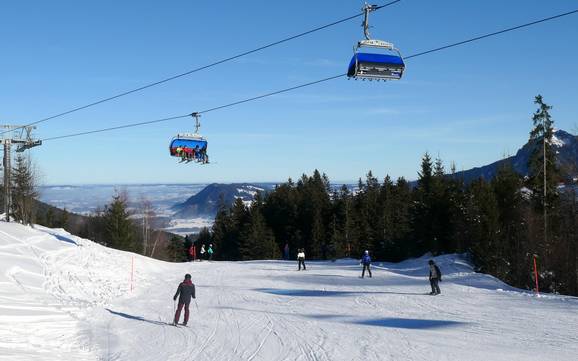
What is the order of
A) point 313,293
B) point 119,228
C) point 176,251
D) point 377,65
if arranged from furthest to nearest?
point 176,251 < point 119,228 < point 313,293 < point 377,65

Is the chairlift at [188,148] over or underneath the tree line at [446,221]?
over

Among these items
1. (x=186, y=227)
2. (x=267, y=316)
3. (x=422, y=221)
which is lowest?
(x=186, y=227)

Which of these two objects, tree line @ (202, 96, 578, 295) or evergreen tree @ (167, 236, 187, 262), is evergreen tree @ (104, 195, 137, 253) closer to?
tree line @ (202, 96, 578, 295)

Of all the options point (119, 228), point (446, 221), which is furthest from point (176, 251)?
point (446, 221)

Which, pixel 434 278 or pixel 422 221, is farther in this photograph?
pixel 422 221

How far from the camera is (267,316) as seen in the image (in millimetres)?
18750

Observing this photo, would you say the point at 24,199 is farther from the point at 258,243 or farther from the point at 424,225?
the point at 424,225

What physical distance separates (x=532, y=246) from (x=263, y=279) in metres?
16.6

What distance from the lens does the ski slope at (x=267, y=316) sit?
13.5m

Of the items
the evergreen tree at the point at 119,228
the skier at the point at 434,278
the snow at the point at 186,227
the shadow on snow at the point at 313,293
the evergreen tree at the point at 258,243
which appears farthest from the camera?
the snow at the point at 186,227

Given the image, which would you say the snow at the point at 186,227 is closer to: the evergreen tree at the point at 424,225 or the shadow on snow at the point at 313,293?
the evergreen tree at the point at 424,225

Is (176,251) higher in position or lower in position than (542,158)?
lower

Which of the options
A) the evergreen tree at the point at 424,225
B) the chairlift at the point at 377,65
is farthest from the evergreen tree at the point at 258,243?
the chairlift at the point at 377,65

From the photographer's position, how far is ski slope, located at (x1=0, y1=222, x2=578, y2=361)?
13.5m
